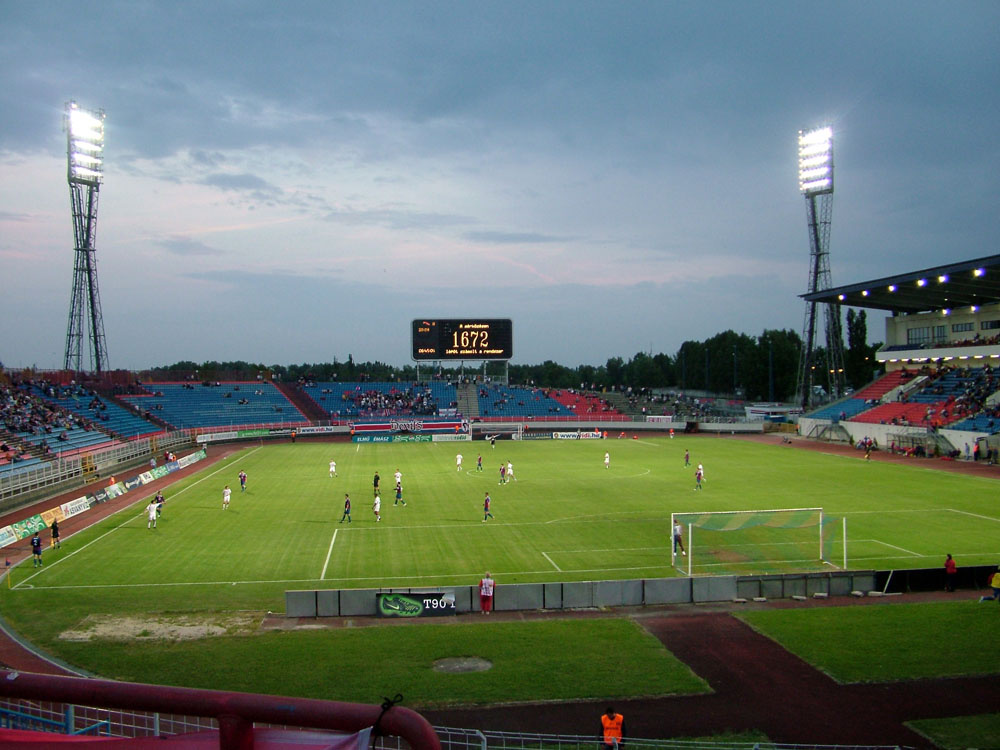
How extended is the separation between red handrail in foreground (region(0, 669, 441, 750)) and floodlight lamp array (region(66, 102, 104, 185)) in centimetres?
7297

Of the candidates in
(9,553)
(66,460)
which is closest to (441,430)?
(66,460)

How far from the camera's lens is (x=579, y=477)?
161ft

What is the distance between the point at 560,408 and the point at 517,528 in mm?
58503

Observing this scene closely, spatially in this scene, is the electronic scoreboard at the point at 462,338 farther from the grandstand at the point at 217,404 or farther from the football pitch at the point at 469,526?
the football pitch at the point at 469,526

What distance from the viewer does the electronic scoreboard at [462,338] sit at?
256ft

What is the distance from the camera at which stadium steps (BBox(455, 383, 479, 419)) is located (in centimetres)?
8844

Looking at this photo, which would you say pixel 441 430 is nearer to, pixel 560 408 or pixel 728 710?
pixel 560 408

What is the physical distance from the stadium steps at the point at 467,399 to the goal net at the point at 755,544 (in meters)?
58.0

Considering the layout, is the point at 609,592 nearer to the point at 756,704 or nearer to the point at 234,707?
the point at 756,704

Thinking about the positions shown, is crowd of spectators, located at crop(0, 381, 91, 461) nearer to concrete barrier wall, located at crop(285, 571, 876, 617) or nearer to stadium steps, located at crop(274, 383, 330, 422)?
concrete barrier wall, located at crop(285, 571, 876, 617)

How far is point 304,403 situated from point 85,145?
35623 mm

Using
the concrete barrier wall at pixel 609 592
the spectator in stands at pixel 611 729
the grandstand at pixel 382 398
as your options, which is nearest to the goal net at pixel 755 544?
the concrete barrier wall at pixel 609 592

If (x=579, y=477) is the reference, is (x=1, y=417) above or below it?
above

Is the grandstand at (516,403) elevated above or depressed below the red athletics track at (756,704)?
above
